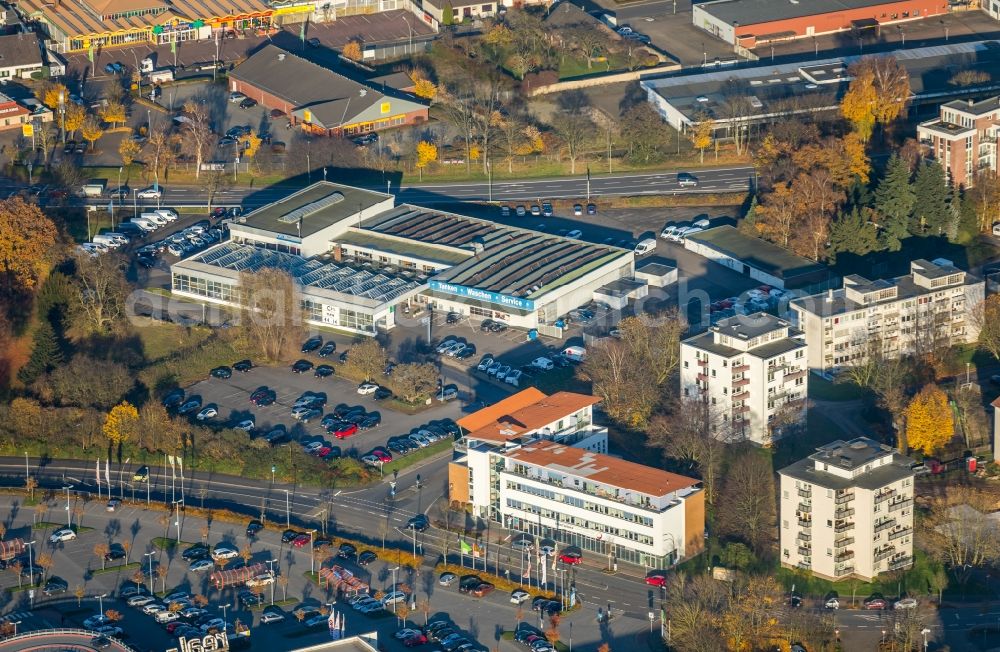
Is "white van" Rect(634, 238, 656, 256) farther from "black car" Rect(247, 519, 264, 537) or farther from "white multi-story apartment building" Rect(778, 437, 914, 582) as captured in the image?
"black car" Rect(247, 519, 264, 537)

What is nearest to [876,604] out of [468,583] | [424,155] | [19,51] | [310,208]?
[468,583]

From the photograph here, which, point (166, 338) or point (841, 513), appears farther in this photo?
point (166, 338)

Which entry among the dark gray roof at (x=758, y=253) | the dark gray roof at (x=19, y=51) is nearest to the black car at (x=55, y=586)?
the dark gray roof at (x=758, y=253)

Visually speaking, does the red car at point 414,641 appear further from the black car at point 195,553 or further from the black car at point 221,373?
the black car at point 221,373

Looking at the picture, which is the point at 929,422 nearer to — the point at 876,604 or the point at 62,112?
the point at 876,604

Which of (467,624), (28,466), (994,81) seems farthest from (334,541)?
(994,81)

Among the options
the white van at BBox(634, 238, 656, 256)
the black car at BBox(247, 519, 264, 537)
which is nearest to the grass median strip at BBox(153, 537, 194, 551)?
the black car at BBox(247, 519, 264, 537)
